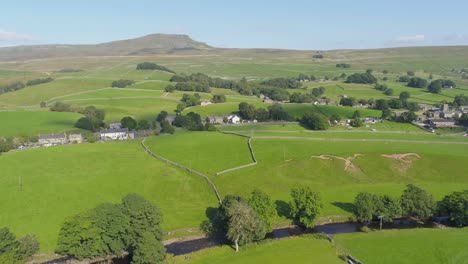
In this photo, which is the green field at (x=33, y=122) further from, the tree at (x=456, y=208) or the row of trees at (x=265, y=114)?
the tree at (x=456, y=208)

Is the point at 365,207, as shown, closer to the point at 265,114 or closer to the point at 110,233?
the point at 110,233

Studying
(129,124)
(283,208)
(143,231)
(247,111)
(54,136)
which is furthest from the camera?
(247,111)

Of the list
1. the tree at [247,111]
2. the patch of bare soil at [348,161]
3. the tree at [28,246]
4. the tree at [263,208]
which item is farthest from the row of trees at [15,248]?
the tree at [247,111]

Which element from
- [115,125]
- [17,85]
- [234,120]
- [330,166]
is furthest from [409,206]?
[17,85]

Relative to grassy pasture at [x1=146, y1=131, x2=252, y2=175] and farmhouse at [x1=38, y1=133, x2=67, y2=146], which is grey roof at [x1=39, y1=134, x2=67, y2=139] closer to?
farmhouse at [x1=38, y1=133, x2=67, y2=146]

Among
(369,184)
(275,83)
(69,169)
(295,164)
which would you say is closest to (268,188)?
(295,164)
